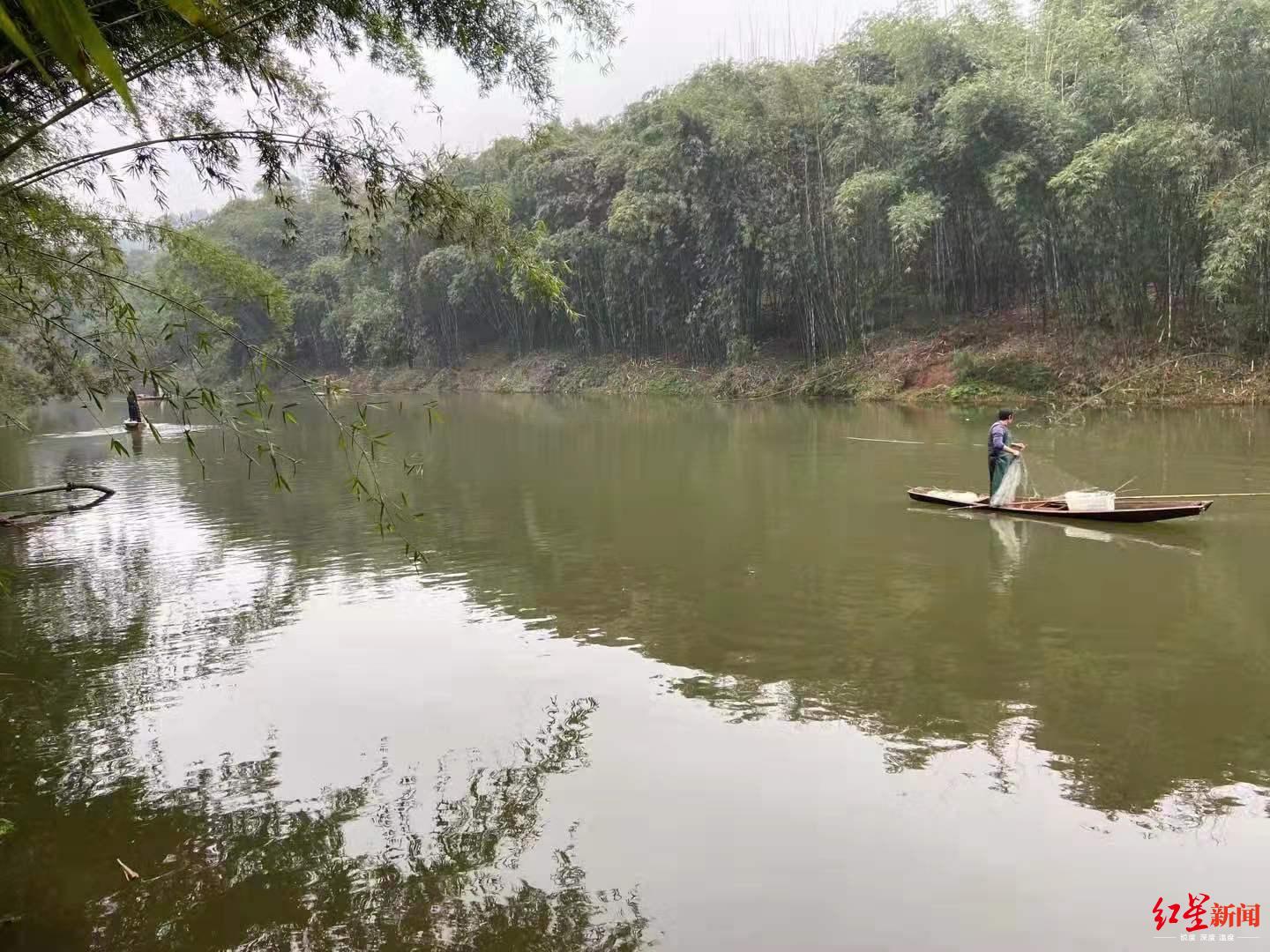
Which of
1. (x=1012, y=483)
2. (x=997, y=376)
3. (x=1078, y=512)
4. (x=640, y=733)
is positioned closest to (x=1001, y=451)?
(x=1012, y=483)

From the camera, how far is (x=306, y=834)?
3635mm

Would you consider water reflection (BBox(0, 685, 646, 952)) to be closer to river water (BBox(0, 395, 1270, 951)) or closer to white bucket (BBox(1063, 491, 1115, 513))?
river water (BBox(0, 395, 1270, 951))

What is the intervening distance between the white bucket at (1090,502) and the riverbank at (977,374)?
22.8ft

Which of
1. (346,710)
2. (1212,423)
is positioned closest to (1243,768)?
(346,710)

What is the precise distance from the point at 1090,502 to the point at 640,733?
19.6 ft

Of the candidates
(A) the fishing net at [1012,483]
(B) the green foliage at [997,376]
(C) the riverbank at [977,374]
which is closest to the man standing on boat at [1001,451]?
(A) the fishing net at [1012,483]

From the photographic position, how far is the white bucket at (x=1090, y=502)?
8430 mm

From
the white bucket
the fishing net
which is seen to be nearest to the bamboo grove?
the fishing net

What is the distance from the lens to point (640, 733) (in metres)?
4.56

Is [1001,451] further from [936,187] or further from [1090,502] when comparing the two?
[936,187]

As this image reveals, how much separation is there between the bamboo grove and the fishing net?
732 cm

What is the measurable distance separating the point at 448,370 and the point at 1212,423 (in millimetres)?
31735

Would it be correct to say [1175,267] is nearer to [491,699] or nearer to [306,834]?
[491,699]

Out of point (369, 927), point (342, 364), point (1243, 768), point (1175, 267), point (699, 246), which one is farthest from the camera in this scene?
point (342, 364)
